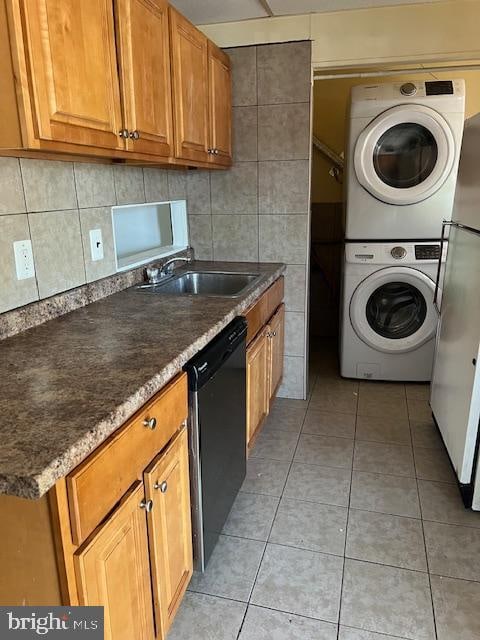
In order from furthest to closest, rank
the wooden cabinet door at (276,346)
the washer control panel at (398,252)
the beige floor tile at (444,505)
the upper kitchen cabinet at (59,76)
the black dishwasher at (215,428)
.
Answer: the washer control panel at (398,252) < the wooden cabinet door at (276,346) < the beige floor tile at (444,505) < the black dishwasher at (215,428) < the upper kitchen cabinet at (59,76)

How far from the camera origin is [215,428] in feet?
5.21

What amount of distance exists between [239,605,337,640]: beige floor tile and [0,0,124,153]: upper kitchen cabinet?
1.51m

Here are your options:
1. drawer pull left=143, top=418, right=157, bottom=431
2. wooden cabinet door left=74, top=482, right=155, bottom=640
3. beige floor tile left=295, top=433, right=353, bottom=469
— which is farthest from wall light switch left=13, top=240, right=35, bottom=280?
beige floor tile left=295, top=433, right=353, bottom=469

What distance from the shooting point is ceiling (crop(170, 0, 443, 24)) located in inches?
100.0

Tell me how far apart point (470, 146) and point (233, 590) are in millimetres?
2055

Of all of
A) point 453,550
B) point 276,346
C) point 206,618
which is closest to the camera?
point 206,618

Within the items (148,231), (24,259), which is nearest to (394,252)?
(148,231)

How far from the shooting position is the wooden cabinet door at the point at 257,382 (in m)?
2.11

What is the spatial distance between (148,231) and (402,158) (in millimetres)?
1656

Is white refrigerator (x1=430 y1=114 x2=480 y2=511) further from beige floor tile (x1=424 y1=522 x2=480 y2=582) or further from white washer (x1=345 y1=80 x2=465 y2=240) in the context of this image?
white washer (x1=345 y1=80 x2=465 y2=240)

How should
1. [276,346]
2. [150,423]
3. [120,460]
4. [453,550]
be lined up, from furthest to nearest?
1. [276,346]
2. [453,550]
3. [150,423]
4. [120,460]

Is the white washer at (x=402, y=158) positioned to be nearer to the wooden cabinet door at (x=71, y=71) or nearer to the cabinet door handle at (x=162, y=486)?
the wooden cabinet door at (x=71, y=71)

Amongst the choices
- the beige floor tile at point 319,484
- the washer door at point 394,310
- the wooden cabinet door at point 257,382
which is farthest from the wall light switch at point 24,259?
the washer door at point 394,310

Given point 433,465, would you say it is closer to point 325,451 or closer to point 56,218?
point 325,451
